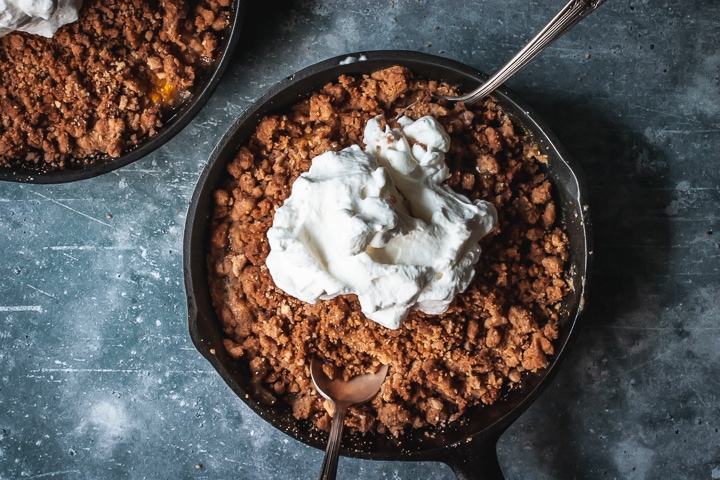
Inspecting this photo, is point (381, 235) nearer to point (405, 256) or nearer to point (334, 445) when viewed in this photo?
point (405, 256)

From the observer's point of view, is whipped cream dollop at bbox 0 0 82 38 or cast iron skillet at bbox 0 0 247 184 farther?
cast iron skillet at bbox 0 0 247 184

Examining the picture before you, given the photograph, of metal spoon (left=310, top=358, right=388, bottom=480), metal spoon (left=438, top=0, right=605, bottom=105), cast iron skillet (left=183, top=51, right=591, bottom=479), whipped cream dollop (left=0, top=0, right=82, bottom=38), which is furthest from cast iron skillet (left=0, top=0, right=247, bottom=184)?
metal spoon (left=310, top=358, right=388, bottom=480)

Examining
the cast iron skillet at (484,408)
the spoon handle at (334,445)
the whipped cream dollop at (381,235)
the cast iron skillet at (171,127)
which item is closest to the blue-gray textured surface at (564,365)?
the cast iron skillet at (171,127)

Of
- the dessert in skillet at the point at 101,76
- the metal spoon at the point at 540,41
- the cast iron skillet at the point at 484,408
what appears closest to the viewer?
the metal spoon at the point at 540,41

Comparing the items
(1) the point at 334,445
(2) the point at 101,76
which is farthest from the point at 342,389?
(2) the point at 101,76

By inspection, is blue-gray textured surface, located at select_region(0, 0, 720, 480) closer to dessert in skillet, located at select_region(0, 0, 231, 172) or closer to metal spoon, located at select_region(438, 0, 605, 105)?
dessert in skillet, located at select_region(0, 0, 231, 172)

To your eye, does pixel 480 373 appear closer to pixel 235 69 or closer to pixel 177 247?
pixel 177 247

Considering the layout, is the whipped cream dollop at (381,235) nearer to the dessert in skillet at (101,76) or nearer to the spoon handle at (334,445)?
the spoon handle at (334,445)
